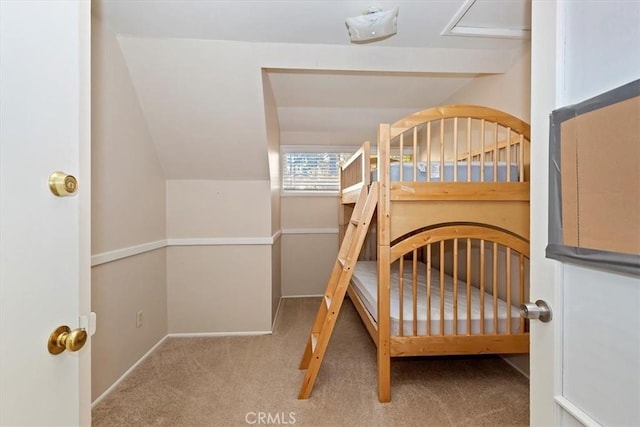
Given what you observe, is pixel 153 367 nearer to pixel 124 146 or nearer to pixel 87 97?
pixel 124 146

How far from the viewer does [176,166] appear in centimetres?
269

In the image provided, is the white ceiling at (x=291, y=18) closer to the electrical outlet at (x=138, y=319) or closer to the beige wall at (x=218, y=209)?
the beige wall at (x=218, y=209)

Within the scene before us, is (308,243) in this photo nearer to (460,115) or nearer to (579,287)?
(460,115)

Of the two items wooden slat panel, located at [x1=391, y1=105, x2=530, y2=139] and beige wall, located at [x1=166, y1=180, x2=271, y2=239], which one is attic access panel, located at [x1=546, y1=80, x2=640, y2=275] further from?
beige wall, located at [x1=166, y1=180, x2=271, y2=239]

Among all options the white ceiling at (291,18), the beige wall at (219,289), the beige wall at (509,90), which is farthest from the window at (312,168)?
the white ceiling at (291,18)

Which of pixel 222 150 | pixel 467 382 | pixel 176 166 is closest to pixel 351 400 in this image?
pixel 467 382

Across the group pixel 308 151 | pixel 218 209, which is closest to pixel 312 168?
pixel 308 151

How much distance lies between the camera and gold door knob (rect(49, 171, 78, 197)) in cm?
62

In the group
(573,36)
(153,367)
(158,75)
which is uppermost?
(158,75)

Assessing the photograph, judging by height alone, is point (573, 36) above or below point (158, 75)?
below

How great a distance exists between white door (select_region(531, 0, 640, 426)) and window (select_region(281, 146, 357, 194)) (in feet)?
10.7

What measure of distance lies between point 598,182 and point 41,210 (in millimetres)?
1179

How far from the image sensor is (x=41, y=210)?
23.8 inches

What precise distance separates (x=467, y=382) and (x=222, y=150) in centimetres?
268
